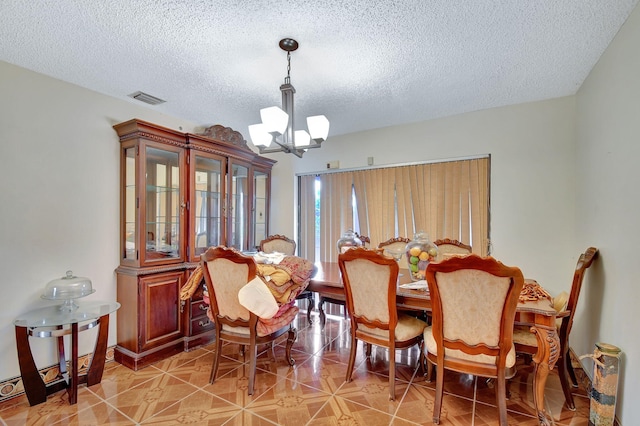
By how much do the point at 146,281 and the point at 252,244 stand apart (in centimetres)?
143

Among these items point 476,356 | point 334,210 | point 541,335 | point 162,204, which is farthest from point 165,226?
point 541,335

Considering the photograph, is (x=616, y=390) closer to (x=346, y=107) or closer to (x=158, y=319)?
Result: (x=346, y=107)

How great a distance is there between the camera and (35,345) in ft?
7.59

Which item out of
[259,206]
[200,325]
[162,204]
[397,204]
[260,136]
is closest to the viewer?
[260,136]

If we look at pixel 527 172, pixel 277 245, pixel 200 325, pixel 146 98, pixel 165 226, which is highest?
pixel 146 98

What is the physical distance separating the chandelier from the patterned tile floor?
1839 millimetres

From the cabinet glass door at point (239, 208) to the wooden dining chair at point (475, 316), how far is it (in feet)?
8.05

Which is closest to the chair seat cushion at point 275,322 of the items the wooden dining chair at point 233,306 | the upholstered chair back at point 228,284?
the wooden dining chair at point 233,306

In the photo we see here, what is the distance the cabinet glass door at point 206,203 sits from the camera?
10.2ft

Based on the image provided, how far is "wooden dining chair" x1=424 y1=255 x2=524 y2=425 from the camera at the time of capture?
1.67 metres

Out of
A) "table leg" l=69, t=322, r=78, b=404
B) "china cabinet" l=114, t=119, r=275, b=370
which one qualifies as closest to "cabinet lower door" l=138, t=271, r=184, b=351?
"china cabinet" l=114, t=119, r=275, b=370

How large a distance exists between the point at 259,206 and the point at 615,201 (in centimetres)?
347

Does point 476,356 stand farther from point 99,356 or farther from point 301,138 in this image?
point 99,356

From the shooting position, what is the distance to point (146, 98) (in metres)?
2.85
